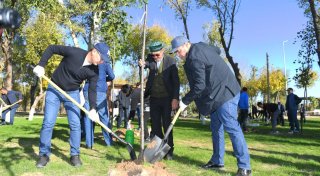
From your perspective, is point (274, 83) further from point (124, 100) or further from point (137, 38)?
point (124, 100)

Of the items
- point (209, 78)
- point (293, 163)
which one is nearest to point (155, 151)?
point (209, 78)

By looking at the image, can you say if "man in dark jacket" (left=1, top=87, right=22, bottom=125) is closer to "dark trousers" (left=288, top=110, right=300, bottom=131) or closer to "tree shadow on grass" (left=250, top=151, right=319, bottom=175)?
"dark trousers" (left=288, top=110, right=300, bottom=131)

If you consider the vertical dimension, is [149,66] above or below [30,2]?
below

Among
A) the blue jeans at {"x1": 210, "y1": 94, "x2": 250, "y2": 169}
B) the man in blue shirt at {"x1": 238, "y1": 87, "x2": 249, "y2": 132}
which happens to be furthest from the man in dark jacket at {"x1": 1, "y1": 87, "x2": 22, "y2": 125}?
the blue jeans at {"x1": 210, "y1": 94, "x2": 250, "y2": 169}

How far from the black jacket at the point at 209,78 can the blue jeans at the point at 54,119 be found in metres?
1.80

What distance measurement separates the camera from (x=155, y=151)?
Result: 530 centimetres

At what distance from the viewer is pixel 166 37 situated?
145 feet

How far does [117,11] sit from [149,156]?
666 cm

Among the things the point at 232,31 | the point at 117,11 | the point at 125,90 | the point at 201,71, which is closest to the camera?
the point at 201,71

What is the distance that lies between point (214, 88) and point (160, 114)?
1.63 m

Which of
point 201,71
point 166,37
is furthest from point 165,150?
point 166,37

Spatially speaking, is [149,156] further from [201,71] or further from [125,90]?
[125,90]

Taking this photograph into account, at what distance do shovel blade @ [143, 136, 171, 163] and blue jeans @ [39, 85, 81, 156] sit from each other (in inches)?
47.2

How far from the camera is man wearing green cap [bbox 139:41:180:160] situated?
6.51 meters
